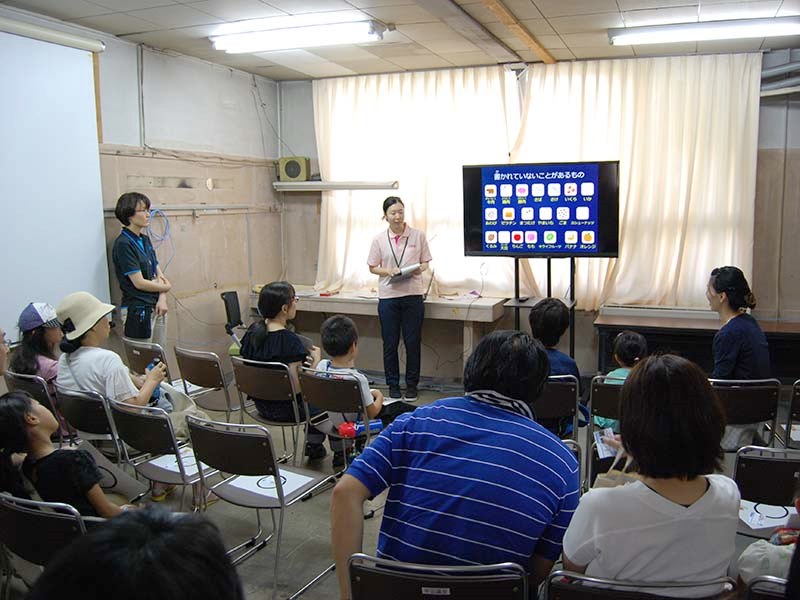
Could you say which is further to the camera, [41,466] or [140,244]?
[140,244]

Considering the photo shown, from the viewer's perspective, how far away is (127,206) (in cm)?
443

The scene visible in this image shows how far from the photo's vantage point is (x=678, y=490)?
152 centimetres

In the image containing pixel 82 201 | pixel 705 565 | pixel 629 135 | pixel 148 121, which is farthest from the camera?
pixel 629 135

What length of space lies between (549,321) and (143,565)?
288 centimetres

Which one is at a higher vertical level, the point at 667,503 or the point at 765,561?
the point at 667,503

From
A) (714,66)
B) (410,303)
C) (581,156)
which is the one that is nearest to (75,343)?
(410,303)

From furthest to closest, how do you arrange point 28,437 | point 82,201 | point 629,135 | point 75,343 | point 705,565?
point 629,135 → point 82,201 → point 75,343 → point 28,437 → point 705,565

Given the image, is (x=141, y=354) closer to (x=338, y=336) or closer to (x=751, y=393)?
(x=338, y=336)

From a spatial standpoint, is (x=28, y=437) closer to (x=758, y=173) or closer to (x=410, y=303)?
(x=410, y=303)

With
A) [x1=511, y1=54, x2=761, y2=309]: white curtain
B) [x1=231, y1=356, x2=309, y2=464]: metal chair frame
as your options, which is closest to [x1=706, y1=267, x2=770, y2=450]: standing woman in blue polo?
[x1=511, y1=54, x2=761, y2=309]: white curtain

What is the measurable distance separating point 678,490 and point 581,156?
175 inches

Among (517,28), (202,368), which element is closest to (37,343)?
(202,368)

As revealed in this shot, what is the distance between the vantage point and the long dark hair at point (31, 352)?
3.35 metres

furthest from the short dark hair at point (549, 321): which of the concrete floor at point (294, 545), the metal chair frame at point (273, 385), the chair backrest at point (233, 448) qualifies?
the chair backrest at point (233, 448)
